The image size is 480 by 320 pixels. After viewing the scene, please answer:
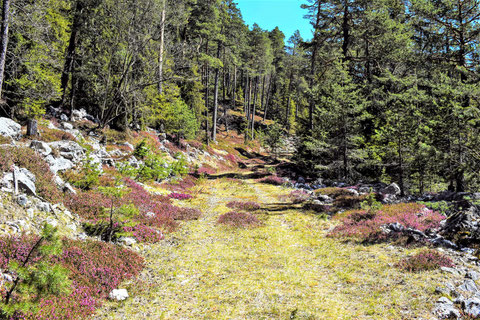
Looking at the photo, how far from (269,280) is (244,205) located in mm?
7753

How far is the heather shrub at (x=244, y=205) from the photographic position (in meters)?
14.2

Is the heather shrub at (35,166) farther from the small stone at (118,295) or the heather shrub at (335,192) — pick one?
the heather shrub at (335,192)

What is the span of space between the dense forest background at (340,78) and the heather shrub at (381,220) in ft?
12.2

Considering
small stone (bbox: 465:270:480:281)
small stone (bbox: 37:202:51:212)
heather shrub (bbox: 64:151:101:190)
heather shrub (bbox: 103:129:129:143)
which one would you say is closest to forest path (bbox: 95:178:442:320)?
small stone (bbox: 465:270:480:281)

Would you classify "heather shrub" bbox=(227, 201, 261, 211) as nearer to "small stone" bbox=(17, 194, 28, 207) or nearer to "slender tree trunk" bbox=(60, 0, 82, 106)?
"small stone" bbox=(17, 194, 28, 207)

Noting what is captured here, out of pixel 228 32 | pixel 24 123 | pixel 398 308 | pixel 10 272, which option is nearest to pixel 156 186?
pixel 24 123

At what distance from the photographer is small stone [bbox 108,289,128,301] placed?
5761 mm

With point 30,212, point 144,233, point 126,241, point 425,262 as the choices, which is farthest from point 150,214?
point 425,262

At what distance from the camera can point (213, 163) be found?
30.7 meters

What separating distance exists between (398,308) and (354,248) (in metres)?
3.67

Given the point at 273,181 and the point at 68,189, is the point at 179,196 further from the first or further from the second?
the point at 273,181

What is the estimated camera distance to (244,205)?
574 inches

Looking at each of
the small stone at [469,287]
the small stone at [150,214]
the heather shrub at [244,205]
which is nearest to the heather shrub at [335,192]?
the heather shrub at [244,205]

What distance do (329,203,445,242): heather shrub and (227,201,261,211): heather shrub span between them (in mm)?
4396
